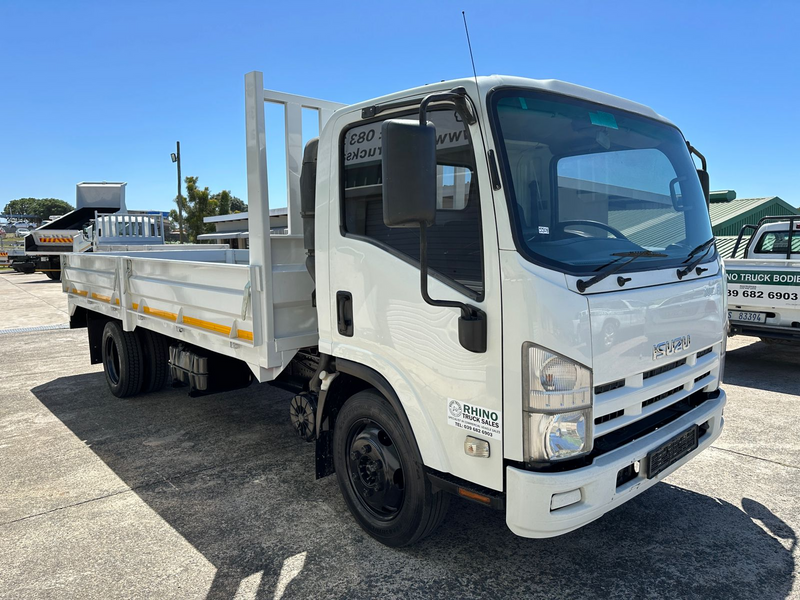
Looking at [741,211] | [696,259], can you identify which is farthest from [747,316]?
[741,211]

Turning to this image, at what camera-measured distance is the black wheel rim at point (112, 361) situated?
622cm

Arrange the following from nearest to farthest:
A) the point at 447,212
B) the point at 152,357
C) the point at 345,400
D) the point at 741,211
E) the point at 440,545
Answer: the point at 447,212, the point at 440,545, the point at 345,400, the point at 152,357, the point at 741,211

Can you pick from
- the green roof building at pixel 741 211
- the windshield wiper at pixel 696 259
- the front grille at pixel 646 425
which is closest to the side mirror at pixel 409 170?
the front grille at pixel 646 425

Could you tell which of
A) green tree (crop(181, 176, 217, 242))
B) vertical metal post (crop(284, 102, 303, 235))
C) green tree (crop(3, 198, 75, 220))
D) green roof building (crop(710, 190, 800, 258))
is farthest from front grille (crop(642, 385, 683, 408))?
green tree (crop(3, 198, 75, 220))

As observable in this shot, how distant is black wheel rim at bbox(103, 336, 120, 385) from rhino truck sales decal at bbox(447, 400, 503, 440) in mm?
4750

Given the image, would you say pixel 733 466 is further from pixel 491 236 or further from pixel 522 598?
pixel 491 236

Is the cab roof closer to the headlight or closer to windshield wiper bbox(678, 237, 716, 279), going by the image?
windshield wiper bbox(678, 237, 716, 279)

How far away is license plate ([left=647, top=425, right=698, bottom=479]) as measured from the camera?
105 inches

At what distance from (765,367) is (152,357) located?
23.8ft

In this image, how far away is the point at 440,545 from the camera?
123 inches

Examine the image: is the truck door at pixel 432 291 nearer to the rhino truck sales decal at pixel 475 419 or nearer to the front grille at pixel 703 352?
the rhino truck sales decal at pixel 475 419

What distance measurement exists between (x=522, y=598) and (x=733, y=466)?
2.36 metres

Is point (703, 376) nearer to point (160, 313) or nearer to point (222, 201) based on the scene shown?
point (160, 313)

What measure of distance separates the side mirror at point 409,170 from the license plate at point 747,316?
639cm
